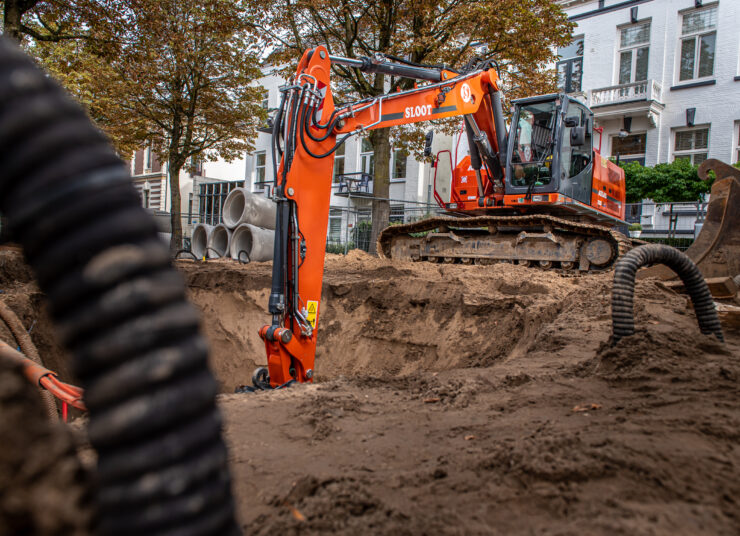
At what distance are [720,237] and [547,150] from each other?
3741 millimetres

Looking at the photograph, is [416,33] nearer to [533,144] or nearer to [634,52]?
[533,144]

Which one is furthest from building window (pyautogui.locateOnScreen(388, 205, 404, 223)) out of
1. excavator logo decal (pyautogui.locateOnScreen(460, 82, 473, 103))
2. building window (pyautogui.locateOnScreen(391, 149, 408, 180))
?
excavator logo decal (pyautogui.locateOnScreen(460, 82, 473, 103))

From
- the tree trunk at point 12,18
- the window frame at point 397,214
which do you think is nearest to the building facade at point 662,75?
the window frame at point 397,214

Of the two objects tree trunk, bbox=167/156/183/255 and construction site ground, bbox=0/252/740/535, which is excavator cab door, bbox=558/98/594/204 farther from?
tree trunk, bbox=167/156/183/255


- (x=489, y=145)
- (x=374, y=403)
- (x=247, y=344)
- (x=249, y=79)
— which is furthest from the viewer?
(x=249, y=79)

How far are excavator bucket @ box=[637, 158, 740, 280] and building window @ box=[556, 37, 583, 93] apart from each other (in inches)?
648

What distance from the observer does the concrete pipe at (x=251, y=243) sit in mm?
14102

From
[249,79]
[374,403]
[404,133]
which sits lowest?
[374,403]

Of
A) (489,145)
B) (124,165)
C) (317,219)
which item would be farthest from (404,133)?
(124,165)

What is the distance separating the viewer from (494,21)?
→ 39.9 feet

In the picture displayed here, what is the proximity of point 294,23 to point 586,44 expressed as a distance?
1425 cm

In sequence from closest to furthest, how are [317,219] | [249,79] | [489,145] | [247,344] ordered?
[317,219], [247,344], [489,145], [249,79]

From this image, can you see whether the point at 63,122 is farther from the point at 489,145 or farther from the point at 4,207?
the point at 489,145

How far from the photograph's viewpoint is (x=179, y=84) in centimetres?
1641
